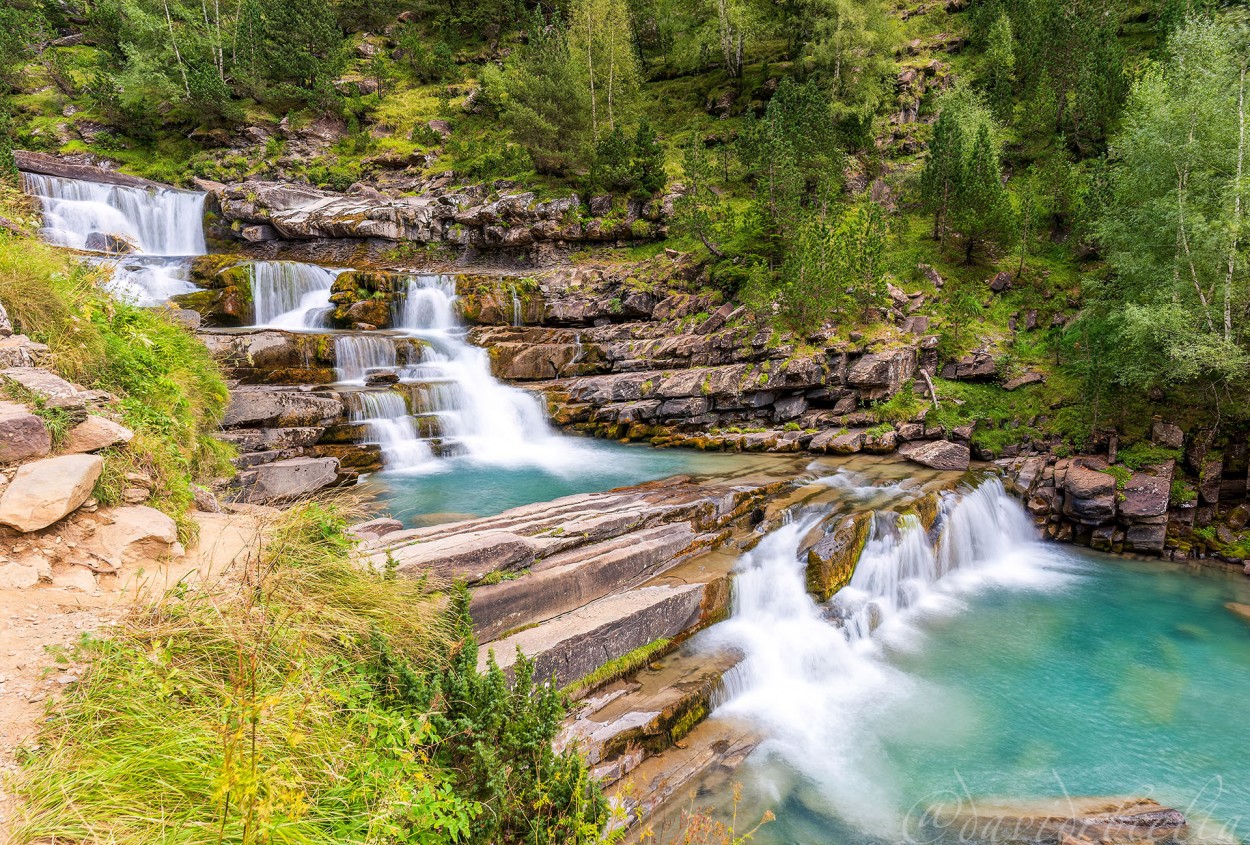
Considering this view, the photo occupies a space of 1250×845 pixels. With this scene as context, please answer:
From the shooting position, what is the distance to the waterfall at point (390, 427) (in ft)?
51.2

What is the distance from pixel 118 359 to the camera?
746cm

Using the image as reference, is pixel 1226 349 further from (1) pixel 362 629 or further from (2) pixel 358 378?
(2) pixel 358 378

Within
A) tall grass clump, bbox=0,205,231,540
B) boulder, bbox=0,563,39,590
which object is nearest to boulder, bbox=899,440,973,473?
tall grass clump, bbox=0,205,231,540

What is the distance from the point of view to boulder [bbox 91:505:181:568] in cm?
465

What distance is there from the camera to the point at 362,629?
4.76 m

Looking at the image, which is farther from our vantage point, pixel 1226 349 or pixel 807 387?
pixel 807 387

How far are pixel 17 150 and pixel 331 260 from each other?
1701 centimetres

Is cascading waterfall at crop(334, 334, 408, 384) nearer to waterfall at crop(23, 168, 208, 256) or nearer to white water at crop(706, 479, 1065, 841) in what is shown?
waterfall at crop(23, 168, 208, 256)

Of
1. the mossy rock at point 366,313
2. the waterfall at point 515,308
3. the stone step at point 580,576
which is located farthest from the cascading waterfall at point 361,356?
the stone step at point 580,576

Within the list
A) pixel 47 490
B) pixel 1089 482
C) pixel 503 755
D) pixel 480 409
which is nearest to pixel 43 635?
pixel 47 490

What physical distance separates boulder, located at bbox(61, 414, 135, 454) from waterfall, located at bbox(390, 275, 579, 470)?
11085mm

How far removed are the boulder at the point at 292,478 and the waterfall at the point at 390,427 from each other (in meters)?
1.91

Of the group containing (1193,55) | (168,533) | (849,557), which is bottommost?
(849,557)

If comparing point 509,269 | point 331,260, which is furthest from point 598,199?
point 331,260
